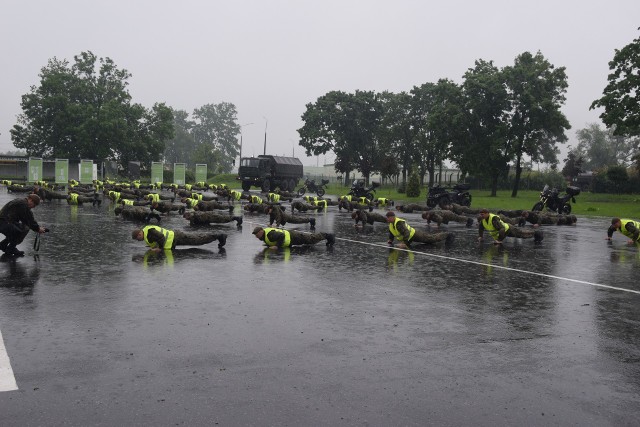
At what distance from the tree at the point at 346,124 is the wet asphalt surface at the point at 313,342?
210 ft

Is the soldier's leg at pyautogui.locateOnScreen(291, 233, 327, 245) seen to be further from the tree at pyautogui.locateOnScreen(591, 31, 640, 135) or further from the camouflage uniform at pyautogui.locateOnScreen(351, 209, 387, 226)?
the tree at pyautogui.locateOnScreen(591, 31, 640, 135)

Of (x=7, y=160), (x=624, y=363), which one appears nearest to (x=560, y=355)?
(x=624, y=363)

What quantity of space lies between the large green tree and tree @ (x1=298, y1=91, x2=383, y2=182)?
19109 millimetres

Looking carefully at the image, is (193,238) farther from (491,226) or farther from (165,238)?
(491,226)

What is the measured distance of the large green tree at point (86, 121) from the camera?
218ft

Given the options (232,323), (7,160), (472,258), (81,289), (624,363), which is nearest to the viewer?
(624,363)

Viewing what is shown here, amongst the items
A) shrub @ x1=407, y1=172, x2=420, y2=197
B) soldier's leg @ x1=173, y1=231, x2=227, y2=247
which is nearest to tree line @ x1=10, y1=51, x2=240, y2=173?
shrub @ x1=407, y1=172, x2=420, y2=197

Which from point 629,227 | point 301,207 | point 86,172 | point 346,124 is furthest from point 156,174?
point 629,227

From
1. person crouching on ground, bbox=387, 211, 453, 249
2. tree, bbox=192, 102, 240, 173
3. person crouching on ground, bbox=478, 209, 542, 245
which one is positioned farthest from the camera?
tree, bbox=192, 102, 240, 173

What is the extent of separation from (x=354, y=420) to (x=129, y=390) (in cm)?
176

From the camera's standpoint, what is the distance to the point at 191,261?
36.1 ft

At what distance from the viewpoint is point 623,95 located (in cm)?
3494

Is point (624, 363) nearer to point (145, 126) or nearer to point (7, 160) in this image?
point (7, 160)

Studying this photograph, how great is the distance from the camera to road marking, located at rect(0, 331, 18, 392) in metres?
4.45
